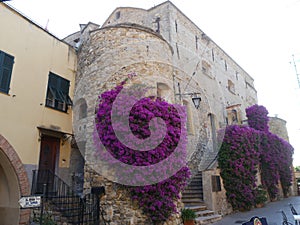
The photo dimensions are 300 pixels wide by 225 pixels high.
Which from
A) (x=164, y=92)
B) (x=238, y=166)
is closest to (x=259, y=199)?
(x=238, y=166)

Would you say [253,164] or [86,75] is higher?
[86,75]

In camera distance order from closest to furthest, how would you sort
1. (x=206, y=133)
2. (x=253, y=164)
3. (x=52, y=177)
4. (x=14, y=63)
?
(x=14, y=63) < (x=52, y=177) < (x=253, y=164) < (x=206, y=133)

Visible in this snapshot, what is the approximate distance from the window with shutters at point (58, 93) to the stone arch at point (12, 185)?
2.12 metres

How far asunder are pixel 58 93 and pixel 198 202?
6.44m

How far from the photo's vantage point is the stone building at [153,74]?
746 cm

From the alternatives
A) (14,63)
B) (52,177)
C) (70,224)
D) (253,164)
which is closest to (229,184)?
(253,164)

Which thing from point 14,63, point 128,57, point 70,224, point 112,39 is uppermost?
point 112,39

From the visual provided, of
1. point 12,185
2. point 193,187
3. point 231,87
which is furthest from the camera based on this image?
point 231,87

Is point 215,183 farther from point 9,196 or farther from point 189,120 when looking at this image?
point 9,196

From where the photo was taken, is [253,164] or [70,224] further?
[253,164]

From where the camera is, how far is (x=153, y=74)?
8023mm

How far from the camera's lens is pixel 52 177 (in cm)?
769

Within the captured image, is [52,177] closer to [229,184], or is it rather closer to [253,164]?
[229,184]

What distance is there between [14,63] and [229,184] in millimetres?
8713
